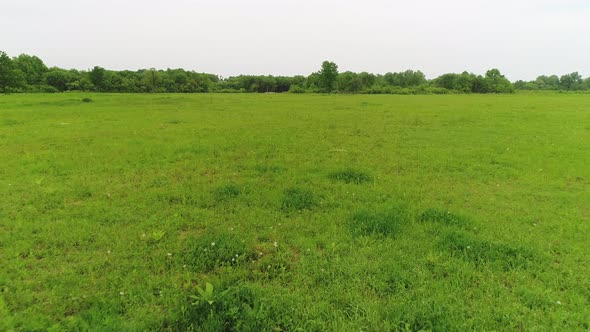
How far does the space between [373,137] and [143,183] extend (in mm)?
10807

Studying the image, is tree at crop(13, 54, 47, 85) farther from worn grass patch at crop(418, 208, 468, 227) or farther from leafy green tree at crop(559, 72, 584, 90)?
leafy green tree at crop(559, 72, 584, 90)

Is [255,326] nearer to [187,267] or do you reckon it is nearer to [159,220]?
[187,267]

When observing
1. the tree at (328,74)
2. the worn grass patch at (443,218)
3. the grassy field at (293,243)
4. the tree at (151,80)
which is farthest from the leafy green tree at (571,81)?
the worn grass patch at (443,218)

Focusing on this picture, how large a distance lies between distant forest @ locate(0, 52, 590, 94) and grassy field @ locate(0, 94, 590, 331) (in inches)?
2415

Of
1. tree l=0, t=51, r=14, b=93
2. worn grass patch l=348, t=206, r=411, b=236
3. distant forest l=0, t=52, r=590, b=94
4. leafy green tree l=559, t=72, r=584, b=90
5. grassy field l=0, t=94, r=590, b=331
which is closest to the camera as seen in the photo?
grassy field l=0, t=94, r=590, b=331

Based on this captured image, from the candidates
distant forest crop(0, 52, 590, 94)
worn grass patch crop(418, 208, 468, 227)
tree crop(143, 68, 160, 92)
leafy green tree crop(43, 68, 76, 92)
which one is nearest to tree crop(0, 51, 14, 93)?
distant forest crop(0, 52, 590, 94)

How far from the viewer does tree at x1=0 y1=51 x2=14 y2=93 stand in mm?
50219

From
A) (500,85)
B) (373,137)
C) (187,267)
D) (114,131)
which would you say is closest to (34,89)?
(114,131)

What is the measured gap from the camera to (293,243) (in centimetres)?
524

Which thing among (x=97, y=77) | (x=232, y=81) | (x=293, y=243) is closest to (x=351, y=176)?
(x=293, y=243)

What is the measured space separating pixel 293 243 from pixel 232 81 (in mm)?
137236

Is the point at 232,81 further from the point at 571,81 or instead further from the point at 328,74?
the point at 571,81

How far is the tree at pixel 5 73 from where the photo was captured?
5022 centimetres

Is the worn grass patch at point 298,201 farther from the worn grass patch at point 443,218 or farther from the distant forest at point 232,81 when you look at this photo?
the distant forest at point 232,81
